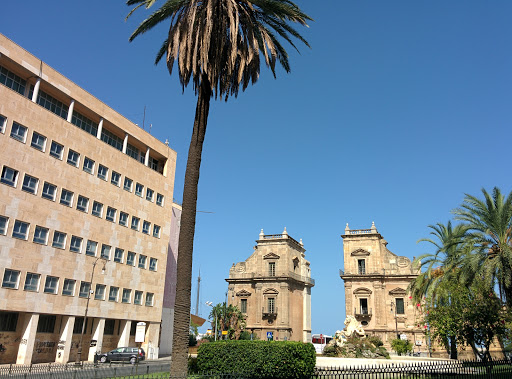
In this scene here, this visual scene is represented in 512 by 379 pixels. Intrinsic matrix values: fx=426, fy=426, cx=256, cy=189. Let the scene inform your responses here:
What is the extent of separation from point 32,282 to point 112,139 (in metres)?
16.4

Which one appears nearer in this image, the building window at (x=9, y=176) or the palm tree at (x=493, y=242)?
the palm tree at (x=493, y=242)

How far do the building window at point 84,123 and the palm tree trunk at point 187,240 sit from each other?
24.9 meters

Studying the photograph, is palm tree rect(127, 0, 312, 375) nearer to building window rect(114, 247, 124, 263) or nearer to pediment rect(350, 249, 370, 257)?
building window rect(114, 247, 124, 263)

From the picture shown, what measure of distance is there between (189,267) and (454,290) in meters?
18.7

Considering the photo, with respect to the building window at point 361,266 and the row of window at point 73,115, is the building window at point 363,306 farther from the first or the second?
the row of window at point 73,115

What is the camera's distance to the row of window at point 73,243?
102 feet

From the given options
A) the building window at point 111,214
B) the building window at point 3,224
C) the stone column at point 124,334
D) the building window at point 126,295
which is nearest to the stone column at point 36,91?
the building window at point 3,224

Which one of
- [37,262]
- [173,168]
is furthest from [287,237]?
[37,262]

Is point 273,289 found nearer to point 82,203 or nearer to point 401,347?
point 401,347

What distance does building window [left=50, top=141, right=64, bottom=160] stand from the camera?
34438mm

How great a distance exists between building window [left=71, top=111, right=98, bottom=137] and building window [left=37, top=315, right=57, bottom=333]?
1646 cm

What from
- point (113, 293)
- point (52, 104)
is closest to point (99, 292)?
point (113, 293)

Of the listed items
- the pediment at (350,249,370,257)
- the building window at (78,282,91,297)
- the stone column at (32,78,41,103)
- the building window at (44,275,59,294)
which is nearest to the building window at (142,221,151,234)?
the building window at (78,282,91,297)

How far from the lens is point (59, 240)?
34.3m
